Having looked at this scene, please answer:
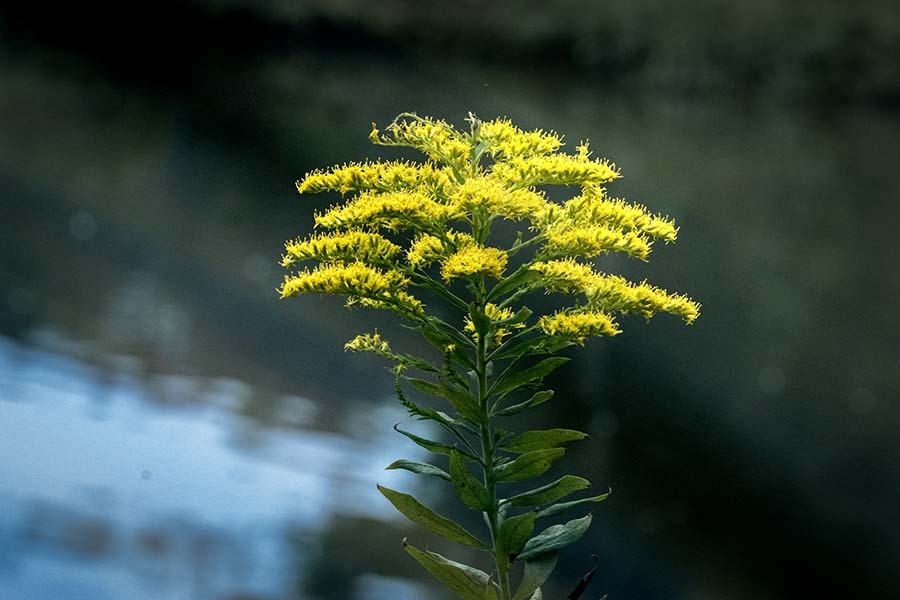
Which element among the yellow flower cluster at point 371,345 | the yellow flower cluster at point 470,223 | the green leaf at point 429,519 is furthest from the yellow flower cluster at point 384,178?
the green leaf at point 429,519

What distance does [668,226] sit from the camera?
1693 mm

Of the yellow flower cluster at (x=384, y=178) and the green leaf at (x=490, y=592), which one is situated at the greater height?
the yellow flower cluster at (x=384, y=178)

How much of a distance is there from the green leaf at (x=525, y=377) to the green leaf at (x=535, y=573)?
0.24 metres

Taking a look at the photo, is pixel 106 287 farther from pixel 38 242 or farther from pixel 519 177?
pixel 519 177

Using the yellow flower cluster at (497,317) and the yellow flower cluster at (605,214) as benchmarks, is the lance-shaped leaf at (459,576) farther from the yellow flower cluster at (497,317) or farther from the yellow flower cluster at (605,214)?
the yellow flower cluster at (605,214)

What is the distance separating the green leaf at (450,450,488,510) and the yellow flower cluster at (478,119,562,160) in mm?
484

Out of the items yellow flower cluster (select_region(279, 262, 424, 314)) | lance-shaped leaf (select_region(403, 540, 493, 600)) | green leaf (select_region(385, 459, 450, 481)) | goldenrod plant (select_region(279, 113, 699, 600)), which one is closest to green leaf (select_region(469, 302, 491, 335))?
goldenrod plant (select_region(279, 113, 699, 600))

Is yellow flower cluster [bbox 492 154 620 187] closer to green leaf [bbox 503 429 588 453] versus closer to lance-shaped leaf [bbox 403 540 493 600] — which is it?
green leaf [bbox 503 429 588 453]

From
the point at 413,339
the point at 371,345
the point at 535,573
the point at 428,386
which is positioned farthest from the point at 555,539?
the point at 413,339

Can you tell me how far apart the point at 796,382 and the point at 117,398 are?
4.11 meters

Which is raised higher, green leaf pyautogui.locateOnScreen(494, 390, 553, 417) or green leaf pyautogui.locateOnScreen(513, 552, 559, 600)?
green leaf pyautogui.locateOnScreen(494, 390, 553, 417)

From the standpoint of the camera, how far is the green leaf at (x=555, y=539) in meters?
1.50

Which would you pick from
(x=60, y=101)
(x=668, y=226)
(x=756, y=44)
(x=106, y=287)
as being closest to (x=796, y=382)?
(x=106, y=287)

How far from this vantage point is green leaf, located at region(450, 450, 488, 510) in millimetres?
1467
